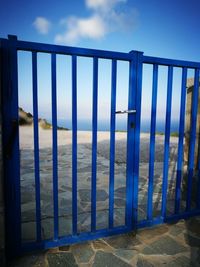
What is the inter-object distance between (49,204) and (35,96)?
7.10ft

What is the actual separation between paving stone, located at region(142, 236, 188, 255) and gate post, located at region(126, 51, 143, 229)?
1.20 ft

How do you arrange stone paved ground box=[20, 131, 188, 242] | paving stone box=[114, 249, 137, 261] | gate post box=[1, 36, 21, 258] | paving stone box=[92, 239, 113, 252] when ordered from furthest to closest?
stone paved ground box=[20, 131, 188, 242] → paving stone box=[92, 239, 113, 252] → paving stone box=[114, 249, 137, 261] → gate post box=[1, 36, 21, 258]

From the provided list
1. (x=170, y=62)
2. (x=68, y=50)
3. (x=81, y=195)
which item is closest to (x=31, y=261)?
(x=81, y=195)

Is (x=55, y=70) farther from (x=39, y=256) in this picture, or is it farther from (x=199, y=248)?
(x=199, y=248)

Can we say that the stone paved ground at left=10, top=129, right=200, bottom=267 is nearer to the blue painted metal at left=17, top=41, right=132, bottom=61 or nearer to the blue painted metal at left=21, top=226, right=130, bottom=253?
the blue painted metal at left=21, top=226, right=130, bottom=253

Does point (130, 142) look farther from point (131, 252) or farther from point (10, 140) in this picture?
point (10, 140)

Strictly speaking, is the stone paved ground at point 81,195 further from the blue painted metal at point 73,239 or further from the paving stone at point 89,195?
the blue painted metal at point 73,239

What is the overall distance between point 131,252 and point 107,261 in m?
0.32

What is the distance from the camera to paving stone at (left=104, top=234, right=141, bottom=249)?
2742mm

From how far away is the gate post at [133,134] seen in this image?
2751mm

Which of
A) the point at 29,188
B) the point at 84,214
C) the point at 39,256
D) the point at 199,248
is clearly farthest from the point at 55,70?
the point at 29,188

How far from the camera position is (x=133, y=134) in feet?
9.32

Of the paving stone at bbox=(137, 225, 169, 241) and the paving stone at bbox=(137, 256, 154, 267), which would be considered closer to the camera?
the paving stone at bbox=(137, 256, 154, 267)

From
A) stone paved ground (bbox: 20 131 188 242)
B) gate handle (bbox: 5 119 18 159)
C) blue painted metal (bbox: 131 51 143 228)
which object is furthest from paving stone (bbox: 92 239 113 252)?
gate handle (bbox: 5 119 18 159)
